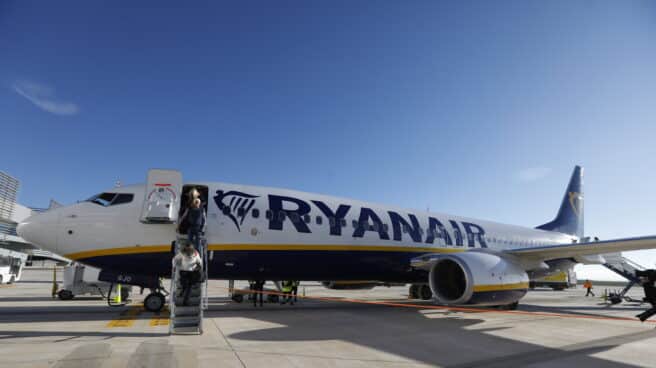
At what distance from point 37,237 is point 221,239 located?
14.3 ft

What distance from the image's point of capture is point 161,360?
5152 millimetres

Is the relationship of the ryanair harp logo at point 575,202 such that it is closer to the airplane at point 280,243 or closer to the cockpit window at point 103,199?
the airplane at point 280,243

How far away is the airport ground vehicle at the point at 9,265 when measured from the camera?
26.6 metres

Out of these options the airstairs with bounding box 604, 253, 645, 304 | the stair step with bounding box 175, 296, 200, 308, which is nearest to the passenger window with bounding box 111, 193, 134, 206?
the stair step with bounding box 175, 296, 200, 308

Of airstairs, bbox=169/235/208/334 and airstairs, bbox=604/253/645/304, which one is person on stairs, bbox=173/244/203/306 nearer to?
airstairs, bbox=169/235/208/334

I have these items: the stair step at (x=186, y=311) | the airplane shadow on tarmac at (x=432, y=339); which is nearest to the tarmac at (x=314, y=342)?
the airplane shadow on tarmac at (x=432, y=339)

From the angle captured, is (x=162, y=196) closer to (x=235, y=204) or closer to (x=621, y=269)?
(x=235, y=204)

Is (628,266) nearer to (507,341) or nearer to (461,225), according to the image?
(461,225)

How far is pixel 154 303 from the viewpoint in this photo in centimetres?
1005

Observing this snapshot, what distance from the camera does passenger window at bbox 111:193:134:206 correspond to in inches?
383

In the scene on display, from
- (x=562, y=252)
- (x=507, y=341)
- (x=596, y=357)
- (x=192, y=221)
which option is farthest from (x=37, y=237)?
(x=562, y=252)

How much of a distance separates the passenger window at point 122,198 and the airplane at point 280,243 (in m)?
0.03

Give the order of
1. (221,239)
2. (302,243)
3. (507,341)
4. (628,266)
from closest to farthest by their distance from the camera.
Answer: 1. (507,341)
2. (221,239)
3. (302,243)
4. (628,266)

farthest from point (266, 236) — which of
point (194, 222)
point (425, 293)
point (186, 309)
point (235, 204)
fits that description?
point (425, 293)
